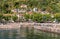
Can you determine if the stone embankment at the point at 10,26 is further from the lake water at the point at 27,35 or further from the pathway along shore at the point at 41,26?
the lake water at the point at 27,35

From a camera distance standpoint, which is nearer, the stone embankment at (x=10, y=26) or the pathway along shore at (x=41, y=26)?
the pathway along shore at (x=41, y=26)

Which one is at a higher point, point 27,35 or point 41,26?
point 41,26

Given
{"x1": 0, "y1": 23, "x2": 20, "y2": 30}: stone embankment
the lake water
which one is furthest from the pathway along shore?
the lake water

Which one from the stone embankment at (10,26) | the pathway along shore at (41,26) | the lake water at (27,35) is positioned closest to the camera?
the lake water at (27,35)

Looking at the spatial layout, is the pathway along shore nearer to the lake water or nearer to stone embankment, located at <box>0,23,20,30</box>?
stone embankment, located at <box>0,23,20,30</box>

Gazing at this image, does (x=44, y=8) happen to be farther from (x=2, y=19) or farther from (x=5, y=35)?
(x=5, y=35)

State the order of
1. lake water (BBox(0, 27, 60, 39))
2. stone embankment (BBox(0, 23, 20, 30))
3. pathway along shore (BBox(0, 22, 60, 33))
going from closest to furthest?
lake water (BBox(0, 27, 60, 39)) < pathway along shore (BBox(0, 22, 60, 33)) < stone embankment (BBox(0, 23, 20, 30))

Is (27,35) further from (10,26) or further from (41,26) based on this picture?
(10,26)

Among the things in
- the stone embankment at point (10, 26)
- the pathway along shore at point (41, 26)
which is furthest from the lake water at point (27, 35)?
the stone embankment at point (10, 26)

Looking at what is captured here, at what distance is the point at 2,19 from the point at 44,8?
1428cm

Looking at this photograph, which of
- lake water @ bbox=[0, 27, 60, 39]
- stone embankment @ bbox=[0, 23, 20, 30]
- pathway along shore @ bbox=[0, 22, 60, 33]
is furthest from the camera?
stone embankment @ bbox=[0, 23, 20, 30]

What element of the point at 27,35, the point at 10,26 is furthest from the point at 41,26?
the point at 27,35

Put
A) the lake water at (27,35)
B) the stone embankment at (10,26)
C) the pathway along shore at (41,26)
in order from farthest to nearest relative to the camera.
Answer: the stone embankment at (10,26) → the pathway along shore at (41,26) → the lake water at (27,35)

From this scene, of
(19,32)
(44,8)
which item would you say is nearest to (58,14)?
(44,8)
